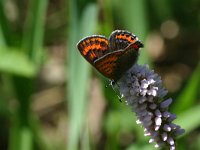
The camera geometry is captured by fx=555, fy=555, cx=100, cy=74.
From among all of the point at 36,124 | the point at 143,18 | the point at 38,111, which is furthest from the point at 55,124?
the point at 143,18

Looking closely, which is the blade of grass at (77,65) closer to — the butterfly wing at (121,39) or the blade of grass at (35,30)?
the blade of grass at (35,30)

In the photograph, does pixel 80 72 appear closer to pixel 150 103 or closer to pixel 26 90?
pixel 26 90

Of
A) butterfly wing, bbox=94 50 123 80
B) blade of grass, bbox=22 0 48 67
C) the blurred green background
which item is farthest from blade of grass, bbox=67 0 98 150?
butterfly wing, bbox=94 50 123 80

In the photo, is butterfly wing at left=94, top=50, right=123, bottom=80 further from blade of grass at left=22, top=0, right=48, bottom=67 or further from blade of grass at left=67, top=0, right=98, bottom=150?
blade of grass at left=22, top=0, right=48, bottom=67

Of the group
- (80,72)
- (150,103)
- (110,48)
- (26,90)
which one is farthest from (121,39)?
(26,90)

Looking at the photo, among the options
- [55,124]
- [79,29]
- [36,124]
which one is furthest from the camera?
[55,124]

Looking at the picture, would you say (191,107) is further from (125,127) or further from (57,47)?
(57,47)
